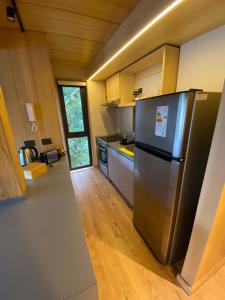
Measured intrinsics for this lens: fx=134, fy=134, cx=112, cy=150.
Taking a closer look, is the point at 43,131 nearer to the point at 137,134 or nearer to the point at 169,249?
the point at 137,134

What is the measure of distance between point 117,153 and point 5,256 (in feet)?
6.25

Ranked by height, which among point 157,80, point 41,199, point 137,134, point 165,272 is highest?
point 157,80

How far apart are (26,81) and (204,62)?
1.95 metres

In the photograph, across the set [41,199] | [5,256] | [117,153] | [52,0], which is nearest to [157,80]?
[117,153]

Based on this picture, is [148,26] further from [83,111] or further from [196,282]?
[83,111]

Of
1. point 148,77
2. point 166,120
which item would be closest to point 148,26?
point 166,120

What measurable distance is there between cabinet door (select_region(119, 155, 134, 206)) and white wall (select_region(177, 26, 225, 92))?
120 centimetres

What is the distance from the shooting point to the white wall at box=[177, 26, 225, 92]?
3.91 ft

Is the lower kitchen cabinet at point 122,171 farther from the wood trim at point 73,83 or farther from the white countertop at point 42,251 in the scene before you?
the wood trim at point 73,83

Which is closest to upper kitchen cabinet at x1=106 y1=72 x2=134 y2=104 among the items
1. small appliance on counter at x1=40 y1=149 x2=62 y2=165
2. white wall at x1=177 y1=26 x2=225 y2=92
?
white wall at x1=177 y1=26 x2=225 y2=92

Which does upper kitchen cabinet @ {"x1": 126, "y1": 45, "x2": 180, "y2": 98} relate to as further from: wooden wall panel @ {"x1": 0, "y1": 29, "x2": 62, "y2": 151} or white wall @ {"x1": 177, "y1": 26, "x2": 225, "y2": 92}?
wooden wall panel @ {"x1": 0, "y1": 29, "x2": 62, "y2": 151}

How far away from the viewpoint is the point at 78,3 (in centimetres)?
115

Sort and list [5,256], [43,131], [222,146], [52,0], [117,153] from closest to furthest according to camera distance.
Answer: [5,256] → [222,146] → [52,0] → [43,131] → [117,153]

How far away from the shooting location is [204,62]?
4.32 ft
